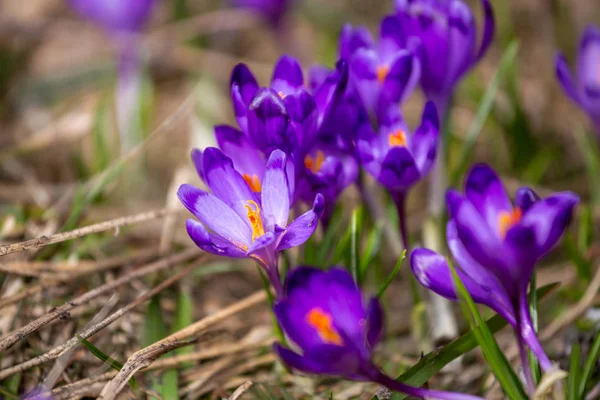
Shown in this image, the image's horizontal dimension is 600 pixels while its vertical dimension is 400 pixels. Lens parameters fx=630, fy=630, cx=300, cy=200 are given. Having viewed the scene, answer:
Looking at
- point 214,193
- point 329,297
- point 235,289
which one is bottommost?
point 235,289

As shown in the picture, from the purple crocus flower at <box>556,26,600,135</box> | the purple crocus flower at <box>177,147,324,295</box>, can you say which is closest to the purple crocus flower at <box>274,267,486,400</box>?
the purple crocus flower at <box>177,147,324,295</box>

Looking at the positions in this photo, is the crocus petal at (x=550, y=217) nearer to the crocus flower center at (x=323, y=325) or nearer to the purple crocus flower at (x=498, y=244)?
the purple crocus flower at (x=498, y=244)

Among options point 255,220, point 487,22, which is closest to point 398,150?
point 255,220

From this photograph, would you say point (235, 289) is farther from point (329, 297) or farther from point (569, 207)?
point (569, 207)

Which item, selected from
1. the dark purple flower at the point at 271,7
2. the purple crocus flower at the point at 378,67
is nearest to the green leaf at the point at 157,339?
the purple crocus flower at the point at 378,67

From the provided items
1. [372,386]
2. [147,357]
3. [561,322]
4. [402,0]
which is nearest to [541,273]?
[561,322]

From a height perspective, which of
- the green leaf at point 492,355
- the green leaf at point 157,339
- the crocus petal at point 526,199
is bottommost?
the green leaf at point 157,339

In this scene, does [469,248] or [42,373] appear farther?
[42,373]
